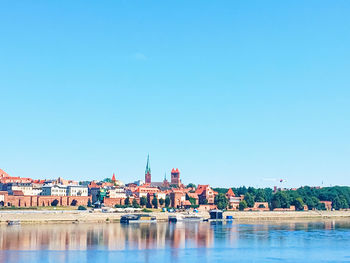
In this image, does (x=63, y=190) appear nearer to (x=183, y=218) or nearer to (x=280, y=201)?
(x=183, y=218)

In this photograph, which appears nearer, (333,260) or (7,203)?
(333,260)

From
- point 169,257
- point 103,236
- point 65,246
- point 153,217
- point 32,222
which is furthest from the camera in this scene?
point 153,217

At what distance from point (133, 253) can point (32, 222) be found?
3919 centimetres

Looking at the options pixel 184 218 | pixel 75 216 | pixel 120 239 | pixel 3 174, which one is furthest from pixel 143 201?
pixel 120 239

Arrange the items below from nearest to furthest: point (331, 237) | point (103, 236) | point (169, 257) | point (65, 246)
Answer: point (169, 257) < point (65, 246) < point (103, 236) < point (331, 237)

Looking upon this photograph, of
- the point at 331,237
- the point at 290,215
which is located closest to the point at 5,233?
the point at 331,237

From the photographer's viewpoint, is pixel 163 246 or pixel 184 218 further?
pixel 184 218

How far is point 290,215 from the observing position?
13425cm

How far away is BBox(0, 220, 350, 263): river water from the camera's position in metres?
48.8

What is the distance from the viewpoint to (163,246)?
56938mm

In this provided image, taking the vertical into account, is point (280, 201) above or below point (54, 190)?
below

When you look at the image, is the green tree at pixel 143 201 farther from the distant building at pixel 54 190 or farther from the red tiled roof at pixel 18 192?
the red tiled roof at pixel 18 192

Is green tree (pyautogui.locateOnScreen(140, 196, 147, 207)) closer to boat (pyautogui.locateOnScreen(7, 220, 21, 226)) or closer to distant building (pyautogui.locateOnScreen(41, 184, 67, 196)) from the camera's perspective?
distant building (pyautogui.locateOnScreen(41, 184, 67, 196))

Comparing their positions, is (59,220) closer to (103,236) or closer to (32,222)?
(32,222)
